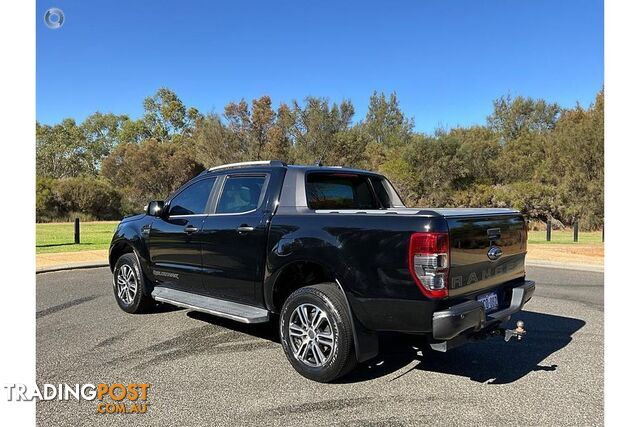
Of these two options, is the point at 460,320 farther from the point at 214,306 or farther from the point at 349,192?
the point at 214,306

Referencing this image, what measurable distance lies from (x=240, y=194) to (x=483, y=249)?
254 cm

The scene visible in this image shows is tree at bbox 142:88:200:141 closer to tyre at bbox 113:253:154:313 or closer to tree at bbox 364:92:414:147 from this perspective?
tree at bbox 364:92:414:147

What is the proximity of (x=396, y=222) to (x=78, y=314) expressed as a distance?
5012mm

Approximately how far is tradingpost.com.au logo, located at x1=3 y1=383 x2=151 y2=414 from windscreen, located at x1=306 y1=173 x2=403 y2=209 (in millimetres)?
2180

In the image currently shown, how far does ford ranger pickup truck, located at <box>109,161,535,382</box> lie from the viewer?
11.2 feet

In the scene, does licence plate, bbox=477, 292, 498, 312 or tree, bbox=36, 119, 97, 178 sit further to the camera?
tree, bbox=36, 119, 97, 178

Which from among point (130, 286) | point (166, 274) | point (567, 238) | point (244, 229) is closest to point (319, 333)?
point (244, 229)

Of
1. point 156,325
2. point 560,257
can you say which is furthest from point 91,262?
point 560,257

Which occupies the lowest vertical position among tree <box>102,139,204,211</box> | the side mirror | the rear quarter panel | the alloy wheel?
the alloy wheel

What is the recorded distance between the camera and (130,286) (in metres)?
6.25

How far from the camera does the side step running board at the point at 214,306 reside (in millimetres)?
4398

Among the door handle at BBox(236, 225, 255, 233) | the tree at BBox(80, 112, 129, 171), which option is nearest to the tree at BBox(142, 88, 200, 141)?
the tree at BBox(80, 112, 129, 171)

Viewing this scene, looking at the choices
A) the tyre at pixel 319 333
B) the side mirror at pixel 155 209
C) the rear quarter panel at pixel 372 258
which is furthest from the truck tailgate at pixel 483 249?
the side mirror at pixel 155 209

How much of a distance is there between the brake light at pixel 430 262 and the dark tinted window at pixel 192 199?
111 inches
